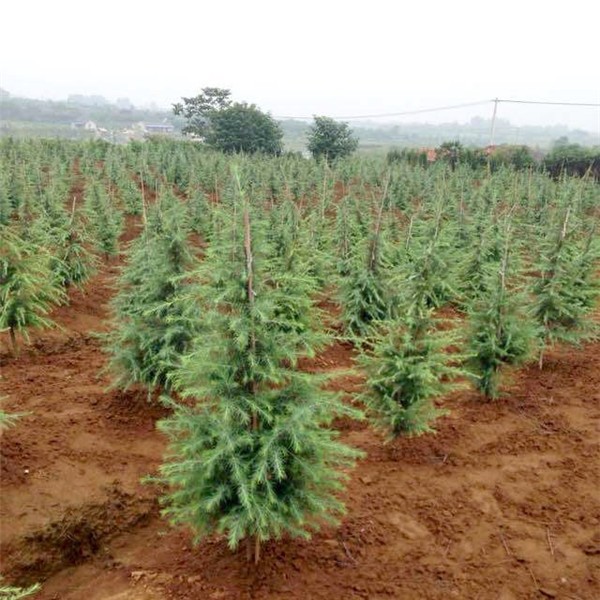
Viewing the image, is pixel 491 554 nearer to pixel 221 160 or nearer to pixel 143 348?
pixel 143 348

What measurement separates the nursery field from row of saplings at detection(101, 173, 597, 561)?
3cm

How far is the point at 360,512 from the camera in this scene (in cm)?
591

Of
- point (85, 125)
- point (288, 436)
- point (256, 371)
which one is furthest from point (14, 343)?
point (85, 125)

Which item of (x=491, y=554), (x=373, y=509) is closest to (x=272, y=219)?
(x=373, y=509)

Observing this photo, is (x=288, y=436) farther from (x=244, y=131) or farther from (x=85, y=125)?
(x=85, y=125)

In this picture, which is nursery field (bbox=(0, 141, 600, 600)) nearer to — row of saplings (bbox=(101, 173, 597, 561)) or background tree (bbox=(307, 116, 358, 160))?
row of saplings (bbox=(101, 173, 597, 561))

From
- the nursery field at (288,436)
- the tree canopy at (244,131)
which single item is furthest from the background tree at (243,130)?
the nursery field at (288,436)

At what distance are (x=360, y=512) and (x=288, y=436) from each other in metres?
2.12

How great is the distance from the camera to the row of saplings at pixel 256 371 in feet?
14.1

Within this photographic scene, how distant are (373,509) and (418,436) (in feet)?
5.45

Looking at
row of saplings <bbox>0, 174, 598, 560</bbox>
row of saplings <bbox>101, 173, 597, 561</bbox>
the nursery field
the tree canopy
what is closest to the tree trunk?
row of saplings <bbox>0, 174, 598, 560</bbox>

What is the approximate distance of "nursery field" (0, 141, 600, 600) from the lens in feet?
14.6

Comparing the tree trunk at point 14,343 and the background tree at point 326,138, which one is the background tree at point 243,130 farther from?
the tree trunk at point 14,343

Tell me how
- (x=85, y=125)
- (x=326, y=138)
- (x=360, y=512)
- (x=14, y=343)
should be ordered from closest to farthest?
(x=360, y=512), (x=14, y=343), (x=326, y=138), (x=85, y=125)
